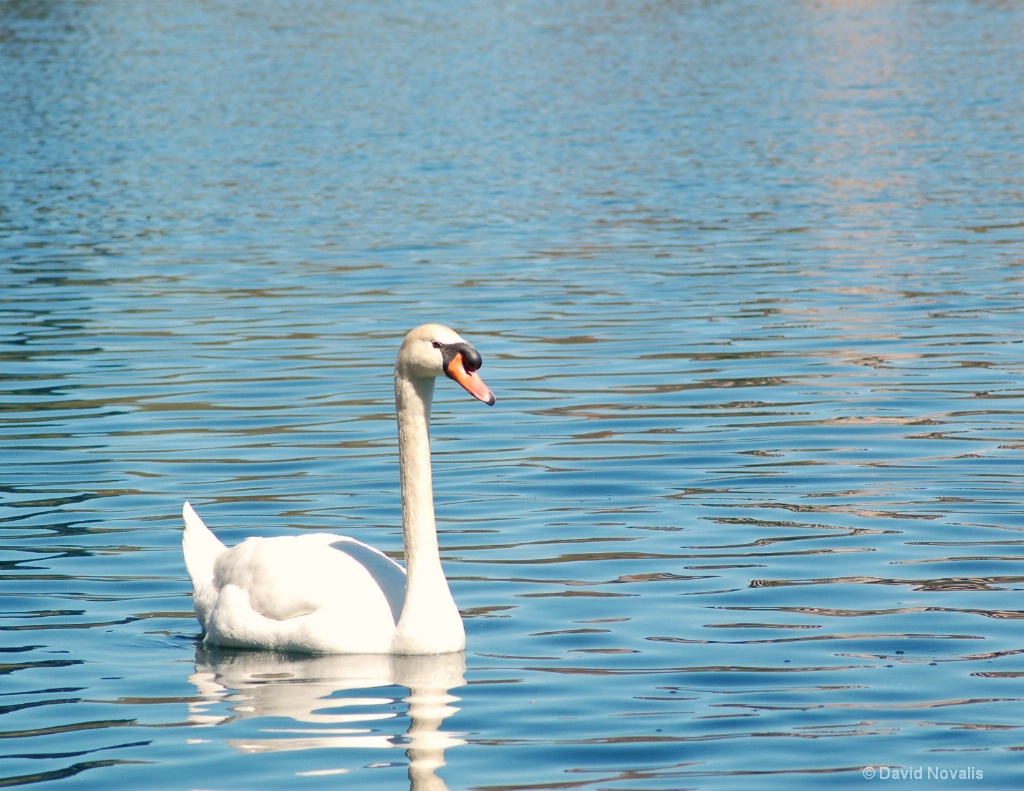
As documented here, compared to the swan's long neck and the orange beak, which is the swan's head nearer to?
the orange beak

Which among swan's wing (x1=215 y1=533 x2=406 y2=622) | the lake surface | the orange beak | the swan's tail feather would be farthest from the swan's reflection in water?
the orange beak

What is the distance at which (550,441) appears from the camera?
12398 mm

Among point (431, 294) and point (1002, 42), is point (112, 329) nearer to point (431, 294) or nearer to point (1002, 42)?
point (431, 294)

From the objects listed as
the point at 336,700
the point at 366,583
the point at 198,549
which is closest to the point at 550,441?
the point at 198,549

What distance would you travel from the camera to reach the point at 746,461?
1157 cm

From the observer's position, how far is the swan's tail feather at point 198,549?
8.77 meters

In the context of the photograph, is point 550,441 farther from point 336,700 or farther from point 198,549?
point 336,700

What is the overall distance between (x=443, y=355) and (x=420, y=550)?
2.84 ft

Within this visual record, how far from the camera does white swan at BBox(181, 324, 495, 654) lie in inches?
313

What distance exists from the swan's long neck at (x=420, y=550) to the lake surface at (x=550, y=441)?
0.41ft

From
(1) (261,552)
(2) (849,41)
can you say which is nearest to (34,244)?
(1) (261,552)

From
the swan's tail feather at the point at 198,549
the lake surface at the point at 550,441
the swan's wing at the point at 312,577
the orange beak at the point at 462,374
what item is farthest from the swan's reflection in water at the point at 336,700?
the orange beak at the point at 462,374

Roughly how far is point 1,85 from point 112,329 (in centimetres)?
2781

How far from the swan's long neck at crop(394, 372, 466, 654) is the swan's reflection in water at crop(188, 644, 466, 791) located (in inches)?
4.1
